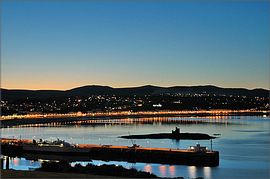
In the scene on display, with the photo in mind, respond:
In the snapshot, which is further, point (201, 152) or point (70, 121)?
point (70, 121)

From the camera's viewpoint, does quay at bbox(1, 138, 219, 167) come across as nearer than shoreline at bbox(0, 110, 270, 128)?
Yes

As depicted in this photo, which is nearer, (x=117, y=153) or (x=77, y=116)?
(x=117, y=153)

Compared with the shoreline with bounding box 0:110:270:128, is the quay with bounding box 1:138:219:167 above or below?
below

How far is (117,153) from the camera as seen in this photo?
13492mm

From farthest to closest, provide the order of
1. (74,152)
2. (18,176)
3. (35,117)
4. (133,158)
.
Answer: (35,117) < (74,152) < (133,158) < (18,176)

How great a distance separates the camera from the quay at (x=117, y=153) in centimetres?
1199

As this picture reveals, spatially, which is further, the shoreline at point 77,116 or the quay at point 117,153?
the shoreline at point 77,116

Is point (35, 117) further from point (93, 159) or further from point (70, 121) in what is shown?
point (93, 159)

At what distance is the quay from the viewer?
1199 centimetres

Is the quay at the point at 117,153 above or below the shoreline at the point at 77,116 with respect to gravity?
below

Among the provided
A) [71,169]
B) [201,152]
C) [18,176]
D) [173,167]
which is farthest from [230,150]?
[18,176]

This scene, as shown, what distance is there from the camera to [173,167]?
11.3 metres

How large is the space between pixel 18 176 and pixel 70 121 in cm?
4142

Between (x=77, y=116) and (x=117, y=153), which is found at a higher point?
(x=77, y=116)
